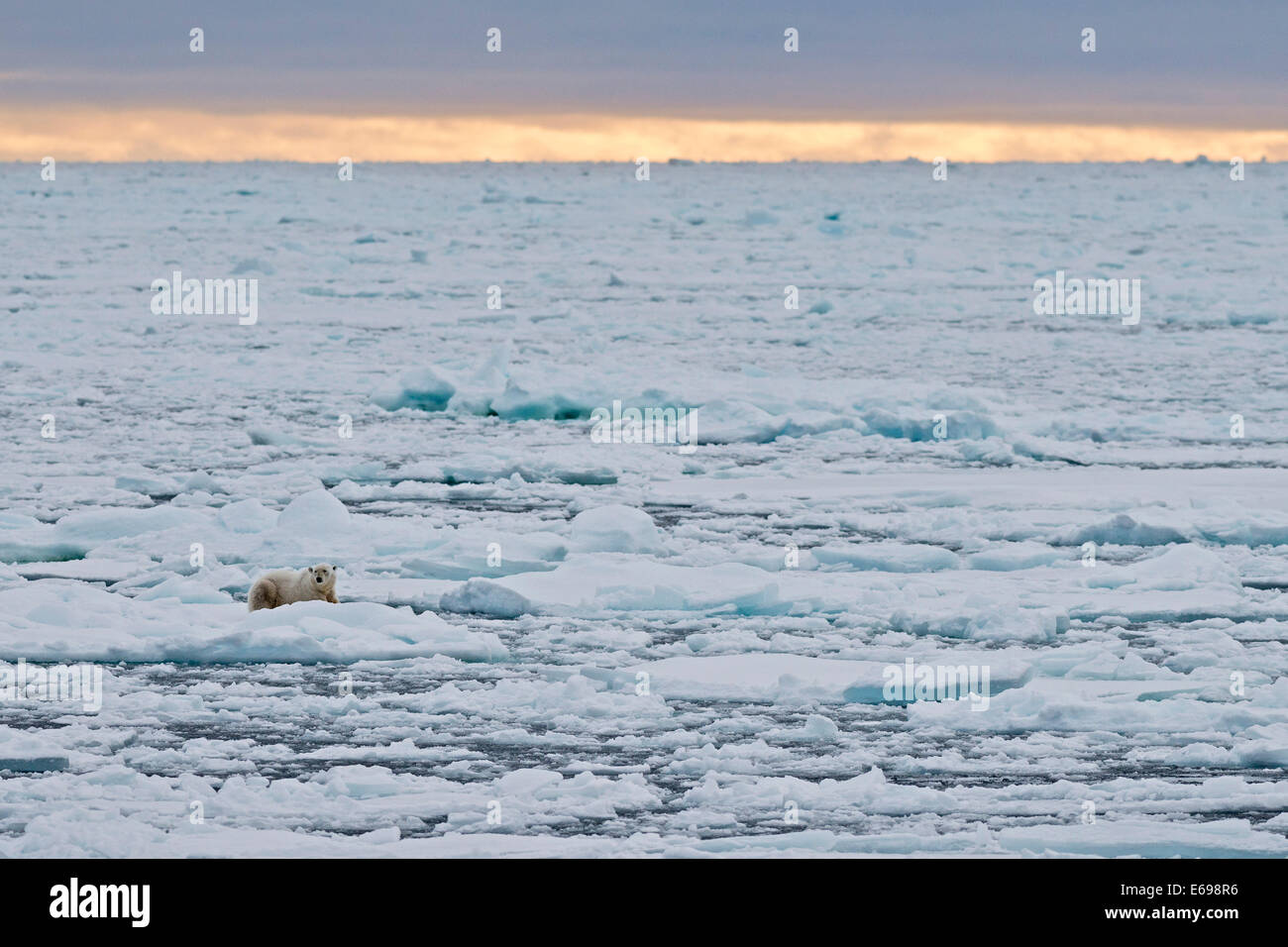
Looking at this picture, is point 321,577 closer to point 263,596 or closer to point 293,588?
point 293,588

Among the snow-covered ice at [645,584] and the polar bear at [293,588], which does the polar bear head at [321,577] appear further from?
the snow-covered ice at [645,584]

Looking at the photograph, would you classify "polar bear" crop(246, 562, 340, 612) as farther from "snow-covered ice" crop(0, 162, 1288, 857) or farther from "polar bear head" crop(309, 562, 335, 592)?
"snow-covered ice" crop(0, 162, 1288, 857)

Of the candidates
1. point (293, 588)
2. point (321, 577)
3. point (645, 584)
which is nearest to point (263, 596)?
point (293, 588)

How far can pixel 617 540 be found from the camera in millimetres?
7484

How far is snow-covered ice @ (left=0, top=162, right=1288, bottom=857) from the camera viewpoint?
14.3 ft

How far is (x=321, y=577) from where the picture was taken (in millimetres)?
6355

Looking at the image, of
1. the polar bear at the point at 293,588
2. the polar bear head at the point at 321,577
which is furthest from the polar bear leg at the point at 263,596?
the polar bear head at the point at 321,577

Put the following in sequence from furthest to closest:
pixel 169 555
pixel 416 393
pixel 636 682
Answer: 1. pixel 416 393
2. pixel 169 555
3. pixel 636 682

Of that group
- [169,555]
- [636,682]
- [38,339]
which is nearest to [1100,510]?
[636,682]

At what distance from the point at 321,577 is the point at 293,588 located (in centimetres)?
12

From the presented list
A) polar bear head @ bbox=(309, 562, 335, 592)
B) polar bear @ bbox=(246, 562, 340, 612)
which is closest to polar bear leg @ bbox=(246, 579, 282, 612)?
polar bear @ bbox=(246, 562, 340, 612)
